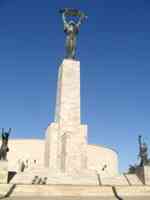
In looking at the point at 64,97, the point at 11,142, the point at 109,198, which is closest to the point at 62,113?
the point at 64,97

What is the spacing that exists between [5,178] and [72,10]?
15.7 m

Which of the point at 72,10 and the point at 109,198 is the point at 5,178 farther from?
the point at 72,10

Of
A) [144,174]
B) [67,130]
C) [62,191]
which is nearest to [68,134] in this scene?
[67,130]

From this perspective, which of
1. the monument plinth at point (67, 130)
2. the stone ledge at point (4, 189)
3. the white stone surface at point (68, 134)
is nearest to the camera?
the stone ledge at point (4, 189)

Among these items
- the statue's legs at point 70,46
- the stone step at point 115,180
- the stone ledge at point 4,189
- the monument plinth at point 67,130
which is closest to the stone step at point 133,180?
the stone step at point 115,180

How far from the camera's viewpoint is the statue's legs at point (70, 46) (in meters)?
27.2

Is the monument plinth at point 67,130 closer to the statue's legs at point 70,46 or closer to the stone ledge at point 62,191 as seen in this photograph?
the statue's legs at point 70,46

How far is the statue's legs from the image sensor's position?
89.3 feet

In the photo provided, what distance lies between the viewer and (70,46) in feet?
89.5

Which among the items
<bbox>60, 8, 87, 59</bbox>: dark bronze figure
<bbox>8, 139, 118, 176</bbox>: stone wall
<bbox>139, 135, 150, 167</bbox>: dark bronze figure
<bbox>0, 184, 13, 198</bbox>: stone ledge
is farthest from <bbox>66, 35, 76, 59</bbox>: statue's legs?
<bbox>8, 139, 118, 176</bbox>: stone wall

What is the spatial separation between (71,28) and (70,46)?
1.56 metres

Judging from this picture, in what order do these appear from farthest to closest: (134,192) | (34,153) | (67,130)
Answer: (34,153) → (67,130) → (134,192)

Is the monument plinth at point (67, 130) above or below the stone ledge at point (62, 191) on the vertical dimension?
above

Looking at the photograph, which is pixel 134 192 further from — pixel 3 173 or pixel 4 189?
pixel 3 173
